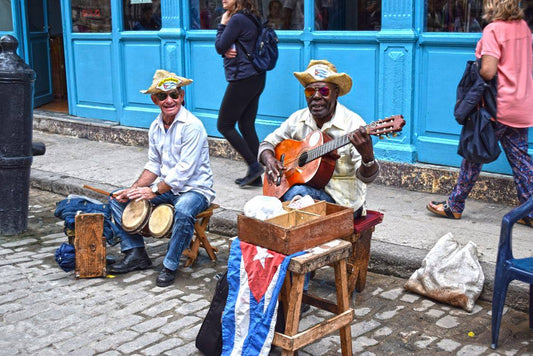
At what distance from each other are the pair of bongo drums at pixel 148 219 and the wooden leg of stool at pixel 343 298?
5.43 feet

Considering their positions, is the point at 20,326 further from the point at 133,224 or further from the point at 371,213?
the point at 371,213

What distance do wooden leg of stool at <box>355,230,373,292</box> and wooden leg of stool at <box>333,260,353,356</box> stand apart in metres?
0.83

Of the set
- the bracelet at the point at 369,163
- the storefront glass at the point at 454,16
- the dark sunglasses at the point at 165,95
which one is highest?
the storefront glass at the point at 454,16

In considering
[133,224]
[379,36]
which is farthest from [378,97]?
[133,224]

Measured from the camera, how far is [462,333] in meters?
4.19

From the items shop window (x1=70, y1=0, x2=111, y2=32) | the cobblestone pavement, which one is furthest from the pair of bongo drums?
shop window (x1=70, y1=0, x2=111, y2=32)

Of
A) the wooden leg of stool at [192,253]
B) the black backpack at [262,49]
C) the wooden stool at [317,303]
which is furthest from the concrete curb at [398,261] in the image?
the black backpack at [262,49]

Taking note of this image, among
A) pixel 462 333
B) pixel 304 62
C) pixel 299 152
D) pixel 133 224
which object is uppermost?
pixel 304 62

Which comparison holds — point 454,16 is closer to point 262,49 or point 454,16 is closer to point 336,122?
point 262,49

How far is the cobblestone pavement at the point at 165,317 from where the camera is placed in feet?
13.3

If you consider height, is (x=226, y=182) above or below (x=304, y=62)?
below

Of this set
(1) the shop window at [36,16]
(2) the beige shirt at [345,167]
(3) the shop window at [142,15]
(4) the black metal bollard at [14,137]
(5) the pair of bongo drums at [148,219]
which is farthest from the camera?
(1) the shop window at [36,16]

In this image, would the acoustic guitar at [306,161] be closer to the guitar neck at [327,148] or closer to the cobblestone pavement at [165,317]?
the guitar neck at [327,148]

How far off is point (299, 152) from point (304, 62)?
2.93 meters
